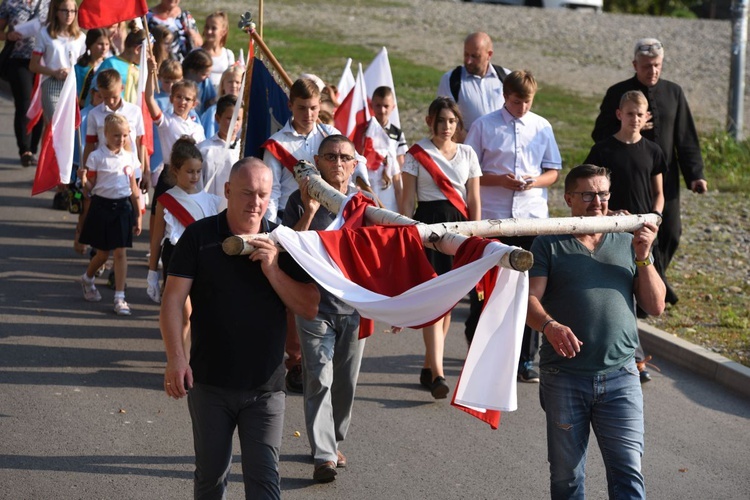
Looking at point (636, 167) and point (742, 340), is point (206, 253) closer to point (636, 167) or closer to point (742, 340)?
point (636, 167)

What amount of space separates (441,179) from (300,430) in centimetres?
217

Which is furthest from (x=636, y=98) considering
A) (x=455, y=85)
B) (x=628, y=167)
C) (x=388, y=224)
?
(x=388, y=224)

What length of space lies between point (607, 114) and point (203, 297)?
4.95 metres

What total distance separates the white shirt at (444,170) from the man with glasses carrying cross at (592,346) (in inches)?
114

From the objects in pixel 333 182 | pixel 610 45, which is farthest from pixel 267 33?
pixel 333 182

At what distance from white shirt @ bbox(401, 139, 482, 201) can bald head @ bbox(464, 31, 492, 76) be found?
1.71 meters

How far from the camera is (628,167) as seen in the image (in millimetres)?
8383

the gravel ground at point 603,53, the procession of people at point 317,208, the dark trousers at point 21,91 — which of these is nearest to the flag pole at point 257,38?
the procession of people at point 317,208

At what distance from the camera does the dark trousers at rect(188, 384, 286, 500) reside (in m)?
5.24

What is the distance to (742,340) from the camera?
9594 mm

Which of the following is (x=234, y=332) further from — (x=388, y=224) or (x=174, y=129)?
(x=174, y=129)

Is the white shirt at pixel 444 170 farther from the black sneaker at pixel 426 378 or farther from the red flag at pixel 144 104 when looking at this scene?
the red flag at pixel 144 104

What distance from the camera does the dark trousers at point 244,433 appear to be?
5242 mm

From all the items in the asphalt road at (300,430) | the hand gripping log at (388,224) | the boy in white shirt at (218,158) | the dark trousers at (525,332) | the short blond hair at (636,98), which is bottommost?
the asphalt road at (300,430)
